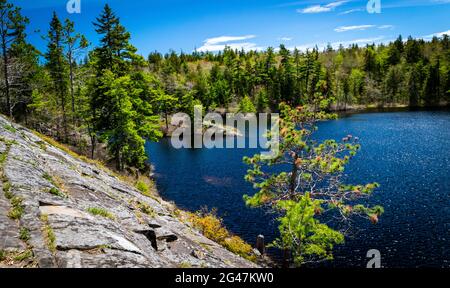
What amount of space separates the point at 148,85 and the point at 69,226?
1992 inches

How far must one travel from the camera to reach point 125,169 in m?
40.2

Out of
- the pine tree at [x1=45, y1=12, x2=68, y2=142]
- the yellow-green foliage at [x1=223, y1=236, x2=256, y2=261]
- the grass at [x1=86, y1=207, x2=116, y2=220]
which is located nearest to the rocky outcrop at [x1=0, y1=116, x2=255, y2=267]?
the grass at [x1=86, y1=207, x2=116, y2=220]

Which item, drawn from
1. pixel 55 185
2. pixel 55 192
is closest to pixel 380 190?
pixel 55 185

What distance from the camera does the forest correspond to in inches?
1457

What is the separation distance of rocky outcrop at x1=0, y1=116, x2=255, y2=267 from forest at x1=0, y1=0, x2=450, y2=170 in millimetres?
10744

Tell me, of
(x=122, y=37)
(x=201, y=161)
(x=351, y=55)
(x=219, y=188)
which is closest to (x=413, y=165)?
(x=219, y=188)

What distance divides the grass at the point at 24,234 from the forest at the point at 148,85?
47.0 ft

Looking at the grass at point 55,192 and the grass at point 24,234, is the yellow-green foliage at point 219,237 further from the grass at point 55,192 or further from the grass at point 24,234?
the grass at point 24,234


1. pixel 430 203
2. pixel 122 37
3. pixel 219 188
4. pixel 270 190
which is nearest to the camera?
pixel 270 190

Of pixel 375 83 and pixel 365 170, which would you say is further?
pixel 375 83

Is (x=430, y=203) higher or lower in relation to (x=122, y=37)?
lower

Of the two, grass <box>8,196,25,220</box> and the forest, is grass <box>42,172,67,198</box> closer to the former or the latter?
grass <box>8,196,25,220</box>
